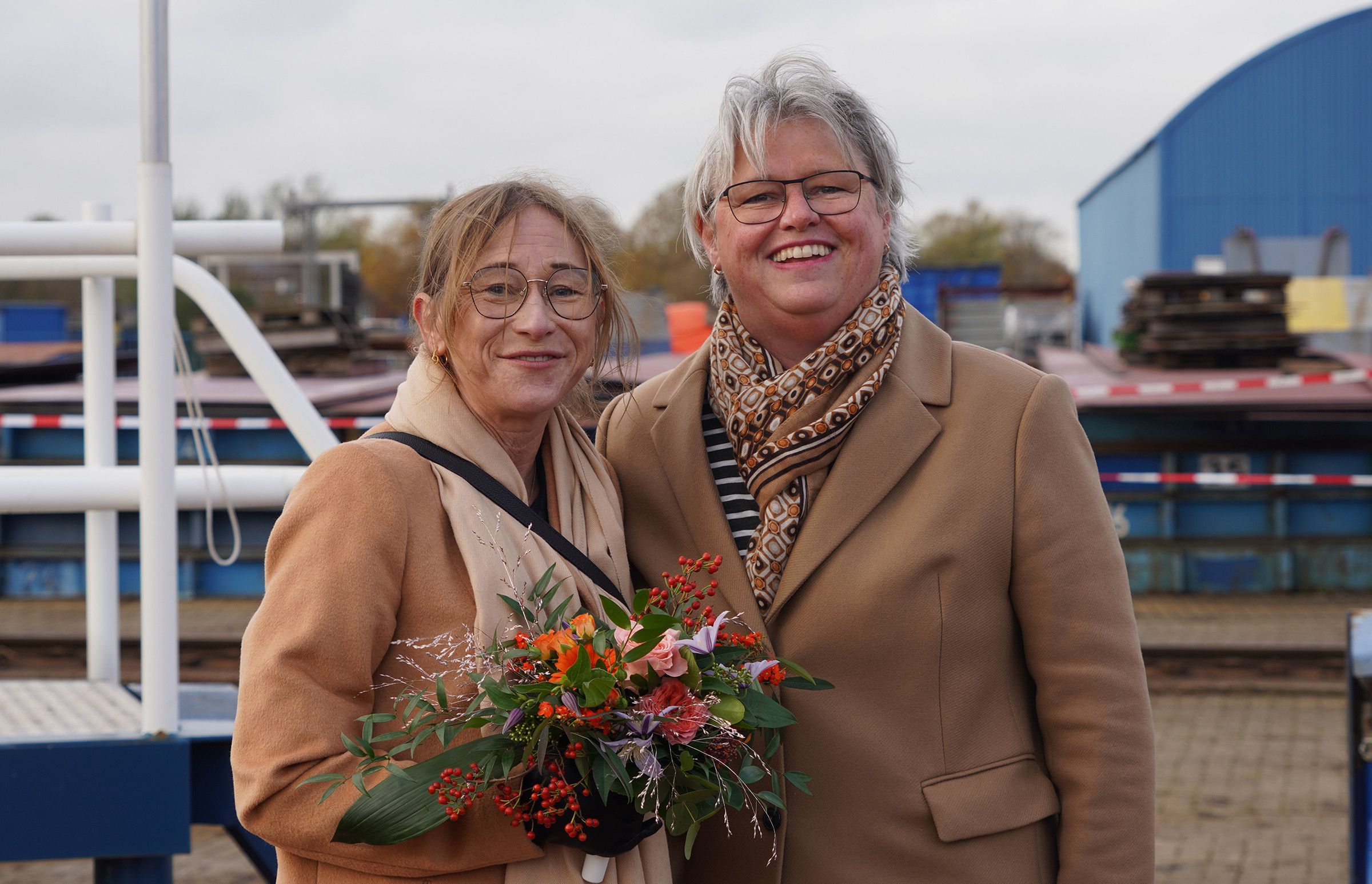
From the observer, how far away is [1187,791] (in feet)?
21.8

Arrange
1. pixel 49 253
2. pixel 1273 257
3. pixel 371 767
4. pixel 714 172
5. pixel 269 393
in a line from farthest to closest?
pixel 1273 257, pixel 269 393, pixel 49 253, pixel 714 172, pixel 371 767

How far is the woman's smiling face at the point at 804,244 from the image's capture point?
90.7 inches

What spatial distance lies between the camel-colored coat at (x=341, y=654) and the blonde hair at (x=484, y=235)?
0.31 m

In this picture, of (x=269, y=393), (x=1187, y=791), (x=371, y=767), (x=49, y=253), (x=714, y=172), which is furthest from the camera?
(x=1187, y=791)

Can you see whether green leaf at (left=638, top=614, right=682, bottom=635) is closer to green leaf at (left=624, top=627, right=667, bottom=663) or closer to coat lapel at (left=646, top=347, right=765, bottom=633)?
green leaf at (left=624, top=627, right=667, bottom=663)

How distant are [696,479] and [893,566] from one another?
16.2 inches

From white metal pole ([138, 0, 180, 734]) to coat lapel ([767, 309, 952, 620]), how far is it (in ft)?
4.35

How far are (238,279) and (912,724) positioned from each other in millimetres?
40952

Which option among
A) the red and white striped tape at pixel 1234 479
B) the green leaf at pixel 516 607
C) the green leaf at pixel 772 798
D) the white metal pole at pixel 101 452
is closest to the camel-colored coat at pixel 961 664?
the green leaf at pixel 772 798

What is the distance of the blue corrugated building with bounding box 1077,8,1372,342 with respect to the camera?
68.7ft

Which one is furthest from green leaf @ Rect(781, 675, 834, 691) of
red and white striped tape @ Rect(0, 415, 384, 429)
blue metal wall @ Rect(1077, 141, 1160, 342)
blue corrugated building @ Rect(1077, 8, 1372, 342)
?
blue metal wall @ Rect(1077, 141, 1160, 342)

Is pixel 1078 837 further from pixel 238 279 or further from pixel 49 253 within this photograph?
pixel 238 279

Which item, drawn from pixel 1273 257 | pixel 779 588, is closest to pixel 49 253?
pixel 779 588

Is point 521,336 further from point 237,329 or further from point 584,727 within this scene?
point 237,329
